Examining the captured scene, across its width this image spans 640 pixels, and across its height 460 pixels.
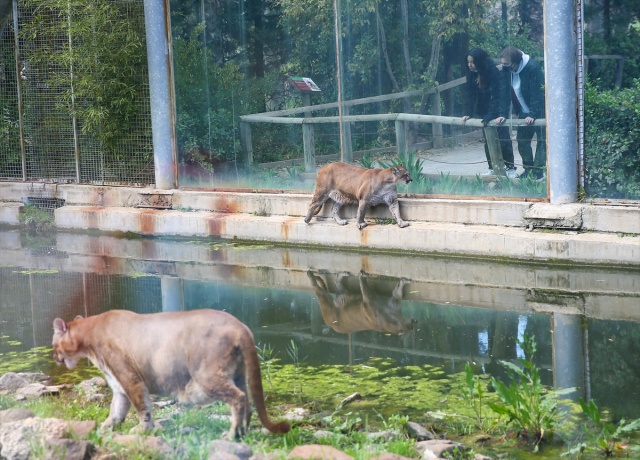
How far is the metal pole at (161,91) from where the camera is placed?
656 inches

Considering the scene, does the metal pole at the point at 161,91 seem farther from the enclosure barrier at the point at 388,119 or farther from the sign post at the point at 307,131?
the sign post at the point at 307,131

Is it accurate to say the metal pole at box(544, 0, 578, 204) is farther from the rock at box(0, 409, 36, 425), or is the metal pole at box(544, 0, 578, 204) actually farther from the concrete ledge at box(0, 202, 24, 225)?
the concrete ledge at box(0, 202, 24, 225)

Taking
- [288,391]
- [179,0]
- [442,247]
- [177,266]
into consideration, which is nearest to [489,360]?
[288,391]

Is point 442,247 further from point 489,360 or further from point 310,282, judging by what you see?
point 489,360

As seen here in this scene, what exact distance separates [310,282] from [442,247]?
80.5 inches

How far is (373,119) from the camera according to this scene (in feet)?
49.6

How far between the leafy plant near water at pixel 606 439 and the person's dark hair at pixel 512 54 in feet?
25.1

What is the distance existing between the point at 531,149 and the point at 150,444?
8.81 metres

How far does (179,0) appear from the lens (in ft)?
54.7

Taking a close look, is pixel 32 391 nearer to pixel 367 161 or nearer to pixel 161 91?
pixel 367 161

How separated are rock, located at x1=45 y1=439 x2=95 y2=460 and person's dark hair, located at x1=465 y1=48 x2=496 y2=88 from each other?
31.0ft

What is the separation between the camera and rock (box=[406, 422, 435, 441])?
696cm

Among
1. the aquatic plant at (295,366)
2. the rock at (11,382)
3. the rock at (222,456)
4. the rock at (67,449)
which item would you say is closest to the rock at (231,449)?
the rock at (222,456)

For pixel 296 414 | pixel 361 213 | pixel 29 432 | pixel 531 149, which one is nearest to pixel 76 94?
pixel 361 213
